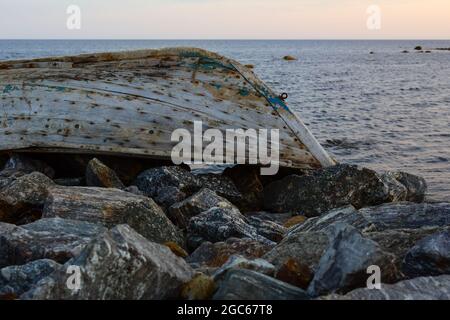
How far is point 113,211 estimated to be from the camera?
5531mm

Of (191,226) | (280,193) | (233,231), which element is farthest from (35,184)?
(280,193)

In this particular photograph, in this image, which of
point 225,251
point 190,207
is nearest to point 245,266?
point 225,251

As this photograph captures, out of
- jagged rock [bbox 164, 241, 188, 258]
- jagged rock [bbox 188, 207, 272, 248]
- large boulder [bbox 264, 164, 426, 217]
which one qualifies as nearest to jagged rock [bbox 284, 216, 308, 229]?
large boulder [bbox 264, 164, 426, 217]

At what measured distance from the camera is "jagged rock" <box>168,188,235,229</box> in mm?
6609

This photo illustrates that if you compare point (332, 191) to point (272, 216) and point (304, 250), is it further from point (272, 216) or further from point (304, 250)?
point (304, 250)

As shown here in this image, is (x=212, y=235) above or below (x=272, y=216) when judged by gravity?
above

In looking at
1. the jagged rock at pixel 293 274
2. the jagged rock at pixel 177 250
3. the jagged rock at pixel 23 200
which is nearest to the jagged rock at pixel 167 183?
the jagged rock at pixel 23 200

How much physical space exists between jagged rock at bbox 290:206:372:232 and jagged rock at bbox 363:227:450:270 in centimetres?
33

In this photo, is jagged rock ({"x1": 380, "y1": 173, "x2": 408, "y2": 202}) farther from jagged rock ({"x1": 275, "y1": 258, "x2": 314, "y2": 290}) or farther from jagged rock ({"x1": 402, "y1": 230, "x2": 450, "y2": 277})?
jagged rock ({"x1": 275, "y1": 258, "x2": 314, "y2": 290})

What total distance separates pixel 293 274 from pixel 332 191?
13.7 feet

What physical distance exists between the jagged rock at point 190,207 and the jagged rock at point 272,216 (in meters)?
0.87

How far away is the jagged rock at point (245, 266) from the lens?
3746mm

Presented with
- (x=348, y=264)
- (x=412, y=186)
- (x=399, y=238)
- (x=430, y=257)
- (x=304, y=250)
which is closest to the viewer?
(x=348, y=264)
